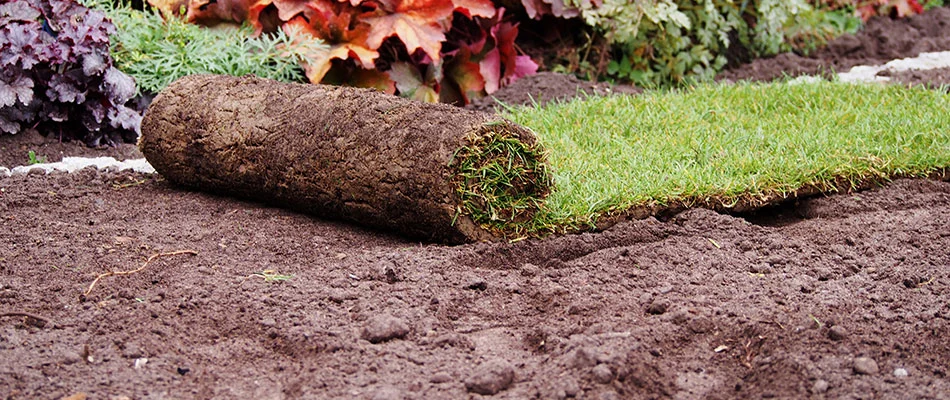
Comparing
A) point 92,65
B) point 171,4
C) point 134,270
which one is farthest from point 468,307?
point 171,4

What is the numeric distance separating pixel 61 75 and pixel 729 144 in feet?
10.9

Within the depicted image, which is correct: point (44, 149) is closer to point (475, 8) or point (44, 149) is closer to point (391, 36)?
point (391, 36)

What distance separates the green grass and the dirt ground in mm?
153

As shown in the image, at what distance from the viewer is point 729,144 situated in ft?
15.0

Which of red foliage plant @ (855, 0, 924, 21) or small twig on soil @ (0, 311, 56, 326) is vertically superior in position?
small twig on soil @ (0, 311, 56, 326)

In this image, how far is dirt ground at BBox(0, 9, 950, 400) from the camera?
2492mm

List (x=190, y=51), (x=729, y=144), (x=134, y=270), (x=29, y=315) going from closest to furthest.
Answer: (x=29, y=315)
(x=134, y=270)
(x=729, y=144)
(x=190, y=51)

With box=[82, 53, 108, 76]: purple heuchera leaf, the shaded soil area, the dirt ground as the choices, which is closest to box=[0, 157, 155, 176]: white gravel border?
the shaded soil area

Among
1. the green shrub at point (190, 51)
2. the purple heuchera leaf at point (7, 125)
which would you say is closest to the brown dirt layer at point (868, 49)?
the green shrub at point (190, 51)

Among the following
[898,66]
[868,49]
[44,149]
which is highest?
[44,149]

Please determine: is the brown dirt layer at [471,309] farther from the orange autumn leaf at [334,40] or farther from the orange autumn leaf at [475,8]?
the orange autumn leaf at [475,8]

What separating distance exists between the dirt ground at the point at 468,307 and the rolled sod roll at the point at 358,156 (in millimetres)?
114

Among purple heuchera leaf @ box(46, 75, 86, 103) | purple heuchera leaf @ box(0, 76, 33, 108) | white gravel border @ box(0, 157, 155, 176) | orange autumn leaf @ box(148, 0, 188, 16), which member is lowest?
white gravel border @ box(0, 157, 155, 176)

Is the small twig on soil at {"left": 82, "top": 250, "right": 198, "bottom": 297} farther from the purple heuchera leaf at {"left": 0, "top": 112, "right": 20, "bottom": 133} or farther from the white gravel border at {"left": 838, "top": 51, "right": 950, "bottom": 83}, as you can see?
the white gravel border at {"left": 838, "top": 51, "right": 950, "bottom": 83}
